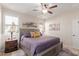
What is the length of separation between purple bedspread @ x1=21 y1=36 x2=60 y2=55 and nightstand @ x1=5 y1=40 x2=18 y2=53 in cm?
13

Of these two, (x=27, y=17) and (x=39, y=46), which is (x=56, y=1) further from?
(x=39, y=46)

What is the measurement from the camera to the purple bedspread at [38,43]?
1.53m

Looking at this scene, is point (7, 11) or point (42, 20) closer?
point (7, 11)

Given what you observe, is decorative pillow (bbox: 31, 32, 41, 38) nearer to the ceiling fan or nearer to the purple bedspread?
the purple bedspread

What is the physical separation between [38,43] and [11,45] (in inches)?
19.7

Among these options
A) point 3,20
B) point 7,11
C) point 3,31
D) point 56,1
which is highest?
point 56,1

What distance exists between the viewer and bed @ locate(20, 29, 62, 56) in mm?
1540

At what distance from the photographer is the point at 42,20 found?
170 centimetres

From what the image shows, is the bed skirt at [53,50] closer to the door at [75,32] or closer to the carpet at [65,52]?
the carpet at [65,52]

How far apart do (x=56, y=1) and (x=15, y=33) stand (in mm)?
934

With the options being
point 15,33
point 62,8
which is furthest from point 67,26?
point 15,33

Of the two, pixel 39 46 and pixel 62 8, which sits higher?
pixel 62 8

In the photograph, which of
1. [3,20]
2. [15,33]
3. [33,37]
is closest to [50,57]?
[33,37]

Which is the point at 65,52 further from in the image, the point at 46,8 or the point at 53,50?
the point at 46,8
